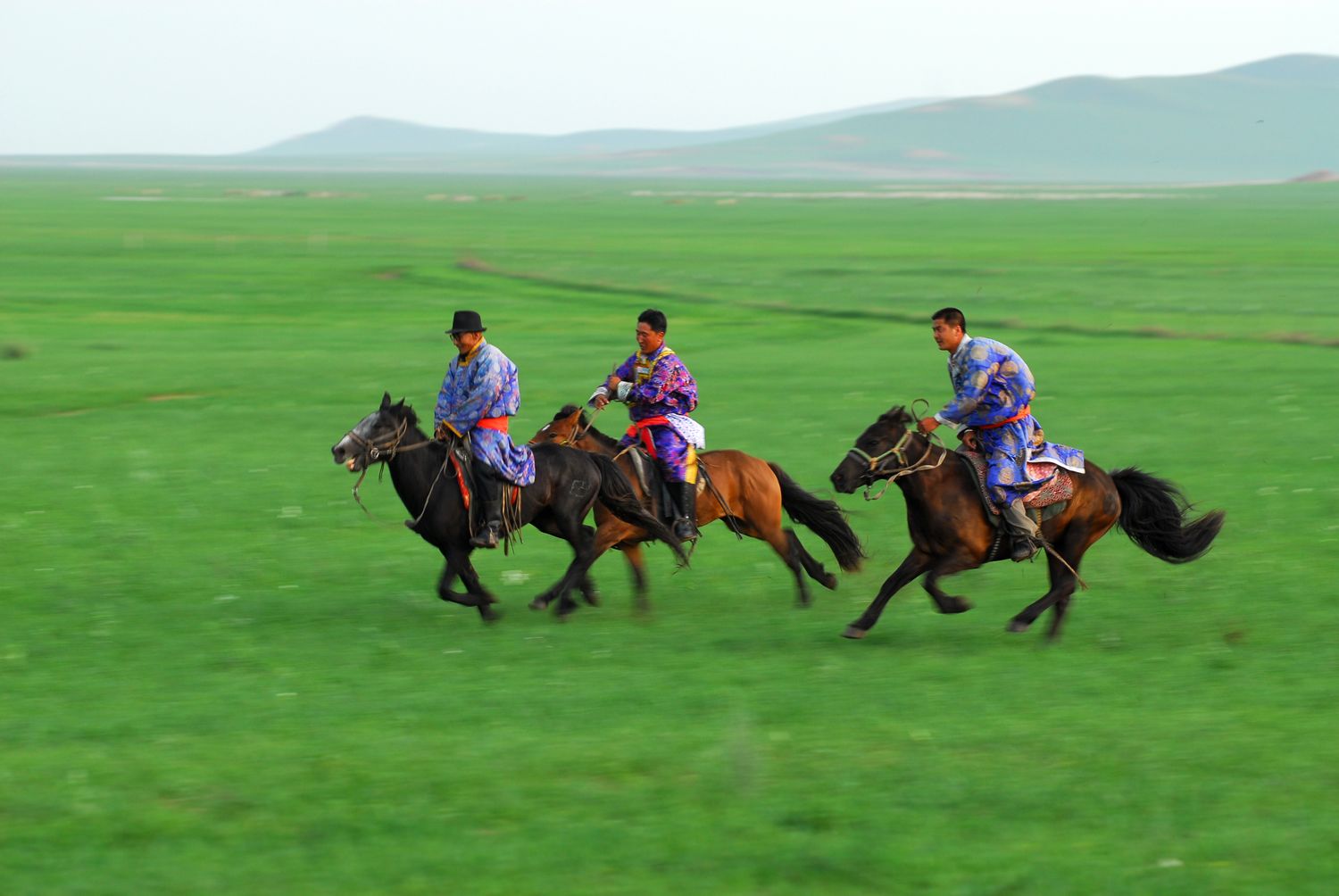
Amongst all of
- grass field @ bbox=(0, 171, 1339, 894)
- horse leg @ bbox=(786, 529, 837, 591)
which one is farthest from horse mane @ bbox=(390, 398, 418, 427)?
horse leg @ bbox=(786, 529, 837, 591)

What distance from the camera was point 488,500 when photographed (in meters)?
11.7

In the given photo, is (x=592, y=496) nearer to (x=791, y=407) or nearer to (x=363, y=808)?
(x=363, y=808)

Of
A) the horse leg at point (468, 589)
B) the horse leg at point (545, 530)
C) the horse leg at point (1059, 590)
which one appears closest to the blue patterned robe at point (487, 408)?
the horse leg at point (545, 530)

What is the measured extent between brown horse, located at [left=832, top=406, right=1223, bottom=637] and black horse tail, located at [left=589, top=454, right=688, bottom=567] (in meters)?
1.52

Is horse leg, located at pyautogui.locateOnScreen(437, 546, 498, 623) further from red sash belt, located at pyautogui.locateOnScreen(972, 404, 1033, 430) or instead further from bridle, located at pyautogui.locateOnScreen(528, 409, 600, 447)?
red sash belt, located at pyautogui.locateOnScreen(972, 404, 1033, 430)

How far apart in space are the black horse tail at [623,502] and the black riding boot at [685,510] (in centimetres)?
9

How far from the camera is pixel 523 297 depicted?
44.9 meters

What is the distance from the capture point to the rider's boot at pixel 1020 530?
11.1 meters

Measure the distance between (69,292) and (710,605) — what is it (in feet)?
119

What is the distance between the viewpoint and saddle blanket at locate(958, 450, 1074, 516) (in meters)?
11.1

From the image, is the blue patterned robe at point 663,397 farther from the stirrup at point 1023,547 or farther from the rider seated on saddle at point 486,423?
the stirrup at point 1023,547

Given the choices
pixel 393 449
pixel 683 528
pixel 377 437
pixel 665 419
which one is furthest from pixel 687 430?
pixel 377 437

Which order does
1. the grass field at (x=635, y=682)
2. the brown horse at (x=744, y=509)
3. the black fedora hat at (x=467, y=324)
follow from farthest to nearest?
the brown horse at (x=744, y=509) < the black fedora hat at (x=467, y=324) < the grass field at (x=635, y=682)

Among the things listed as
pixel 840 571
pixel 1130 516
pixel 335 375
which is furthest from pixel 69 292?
pixel 1130 516
